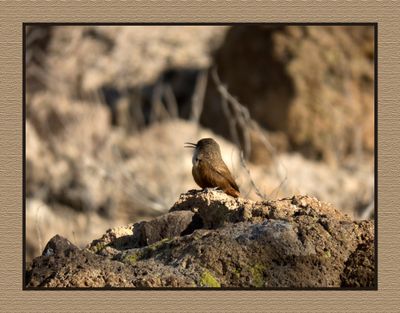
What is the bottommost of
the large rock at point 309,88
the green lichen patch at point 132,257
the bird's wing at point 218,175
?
the green lichen patch at point 132,257

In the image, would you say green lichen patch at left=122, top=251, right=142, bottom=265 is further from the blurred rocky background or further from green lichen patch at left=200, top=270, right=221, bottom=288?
the blurred rocky background

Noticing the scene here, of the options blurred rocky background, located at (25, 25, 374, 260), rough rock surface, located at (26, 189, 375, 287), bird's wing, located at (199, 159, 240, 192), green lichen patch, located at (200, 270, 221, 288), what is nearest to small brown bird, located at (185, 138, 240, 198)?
bird's wing, located at (199, 159, 240, 192)

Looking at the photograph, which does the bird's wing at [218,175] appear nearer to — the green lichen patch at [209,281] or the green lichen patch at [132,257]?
the green lichen patch at [132,257]

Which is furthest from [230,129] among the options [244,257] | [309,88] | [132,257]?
[244,257]

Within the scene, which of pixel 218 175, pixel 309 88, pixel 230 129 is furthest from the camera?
pixel 309 88

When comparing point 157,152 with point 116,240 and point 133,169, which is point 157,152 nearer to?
point 133,169

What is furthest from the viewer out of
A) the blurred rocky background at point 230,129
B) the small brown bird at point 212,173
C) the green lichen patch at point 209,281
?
the blurred rocky background at point 230,129

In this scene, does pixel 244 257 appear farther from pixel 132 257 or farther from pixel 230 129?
pixel 230 129

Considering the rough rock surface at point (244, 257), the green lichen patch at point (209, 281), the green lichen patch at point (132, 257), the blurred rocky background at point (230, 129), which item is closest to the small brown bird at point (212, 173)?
the rough rock surface at point (244, 257)

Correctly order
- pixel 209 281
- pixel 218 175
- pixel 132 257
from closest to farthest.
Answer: pixel 209 281, pixel 132 257, pixel 218 175
